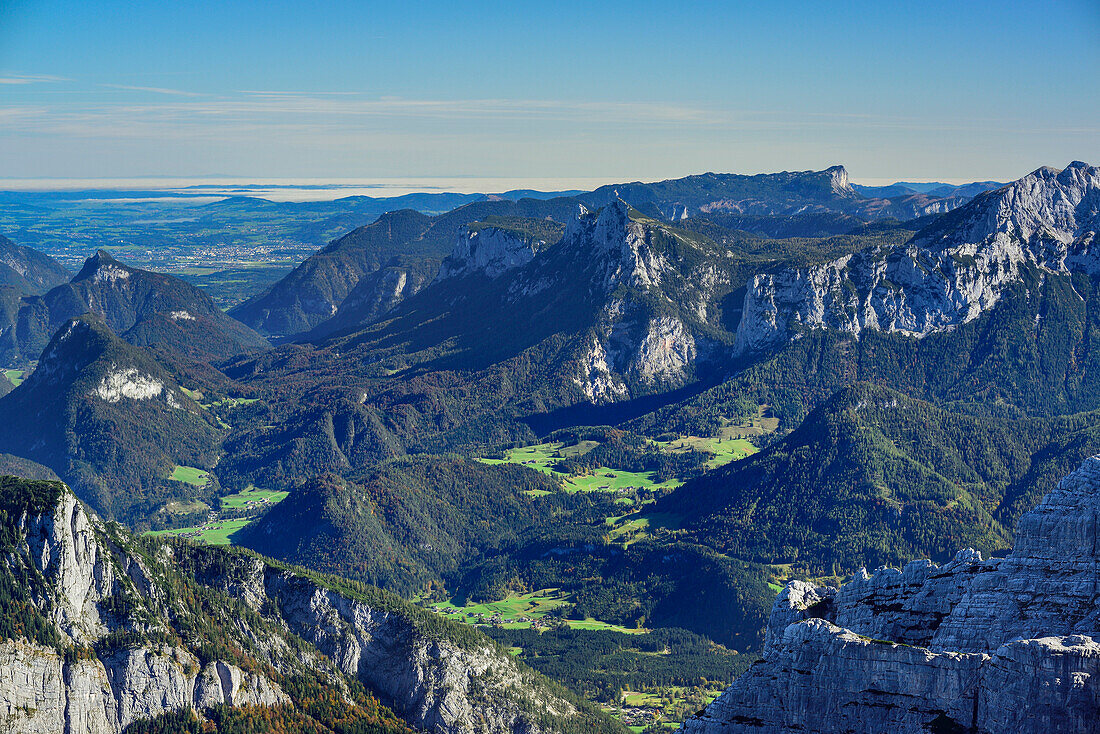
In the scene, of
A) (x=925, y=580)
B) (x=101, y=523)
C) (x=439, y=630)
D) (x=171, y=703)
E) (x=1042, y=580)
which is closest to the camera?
(x=1042, y=580)

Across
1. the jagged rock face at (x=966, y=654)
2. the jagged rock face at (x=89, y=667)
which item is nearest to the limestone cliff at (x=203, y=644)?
the jagged rock face at (x=89, y=667)

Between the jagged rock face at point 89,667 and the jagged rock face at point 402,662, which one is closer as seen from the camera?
the jagged rock face at point 89,667

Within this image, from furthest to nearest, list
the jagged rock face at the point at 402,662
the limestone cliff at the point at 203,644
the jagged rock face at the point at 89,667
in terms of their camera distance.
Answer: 1. the jagged rock face at the point at 402,662
2. the limestone cliff at the point at 203,644
3. the jagged rock face at the point at 89,667

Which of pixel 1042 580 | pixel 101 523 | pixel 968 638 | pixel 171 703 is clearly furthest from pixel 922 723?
pixel 101 523

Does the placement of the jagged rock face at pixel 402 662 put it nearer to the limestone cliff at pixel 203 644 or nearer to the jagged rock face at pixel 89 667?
the limestone cliff at pixel 203 644

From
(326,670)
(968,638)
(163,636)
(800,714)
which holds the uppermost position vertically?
(968,638)

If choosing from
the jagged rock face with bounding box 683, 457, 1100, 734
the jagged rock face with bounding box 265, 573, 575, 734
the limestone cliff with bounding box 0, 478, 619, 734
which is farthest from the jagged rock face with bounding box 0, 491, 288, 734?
the jagged rock face with bounding box 683, 457, 1100, 734

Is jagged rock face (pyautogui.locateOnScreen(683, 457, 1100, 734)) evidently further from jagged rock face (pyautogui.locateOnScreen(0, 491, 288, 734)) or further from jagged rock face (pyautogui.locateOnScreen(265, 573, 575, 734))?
jagged rock face (pyautogui.locateOnScreen(265, 573, 575, 734))

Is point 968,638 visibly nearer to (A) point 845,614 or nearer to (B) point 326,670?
(A) point 845,614

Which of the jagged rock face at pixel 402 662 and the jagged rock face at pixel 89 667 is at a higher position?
the jagged rock face at pixel 89 667
